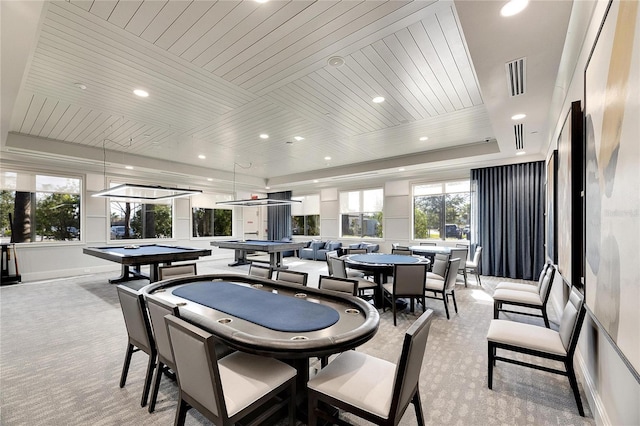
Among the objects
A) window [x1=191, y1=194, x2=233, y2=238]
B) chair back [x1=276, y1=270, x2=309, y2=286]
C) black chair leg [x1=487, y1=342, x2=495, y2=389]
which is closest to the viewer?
black chair leg [x1=487, y1=342, x2=495, y2=389]

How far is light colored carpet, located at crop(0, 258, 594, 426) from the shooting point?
76.5 inches

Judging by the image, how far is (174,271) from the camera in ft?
10.7

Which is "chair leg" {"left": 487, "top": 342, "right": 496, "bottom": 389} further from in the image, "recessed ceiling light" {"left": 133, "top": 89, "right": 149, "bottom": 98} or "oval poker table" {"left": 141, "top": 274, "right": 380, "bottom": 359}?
"recessed ceiling light" {"left": 133, "top": 89, "right": 149, "bottom": 98}

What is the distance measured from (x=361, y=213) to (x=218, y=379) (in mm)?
8596

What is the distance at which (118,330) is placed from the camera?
11.4 feet

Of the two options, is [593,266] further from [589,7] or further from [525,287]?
[525,287]

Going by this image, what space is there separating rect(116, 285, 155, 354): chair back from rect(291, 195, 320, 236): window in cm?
881

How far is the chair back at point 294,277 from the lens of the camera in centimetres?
284

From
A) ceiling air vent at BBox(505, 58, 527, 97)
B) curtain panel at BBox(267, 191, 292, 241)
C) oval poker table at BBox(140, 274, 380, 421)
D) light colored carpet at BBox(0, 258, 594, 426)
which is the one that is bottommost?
light colored carpet at BBox(0, 258, 594, 426)

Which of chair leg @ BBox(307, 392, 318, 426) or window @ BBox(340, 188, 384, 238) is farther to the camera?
window @ BBox(340, 188, 384, 238)

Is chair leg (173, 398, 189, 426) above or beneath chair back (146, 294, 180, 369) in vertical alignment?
beneath

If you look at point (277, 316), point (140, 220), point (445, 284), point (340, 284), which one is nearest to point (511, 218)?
point (445, 284)

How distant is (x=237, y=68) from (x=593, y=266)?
11.3 ft

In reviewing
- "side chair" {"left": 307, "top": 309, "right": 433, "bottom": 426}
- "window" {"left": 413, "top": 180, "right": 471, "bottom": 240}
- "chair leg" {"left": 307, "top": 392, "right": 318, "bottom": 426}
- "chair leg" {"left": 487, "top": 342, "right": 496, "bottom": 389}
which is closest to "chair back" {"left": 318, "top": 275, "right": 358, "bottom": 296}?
"side chair" {"left": 307, "top": 309, "right": 433, "bottom": 426}
